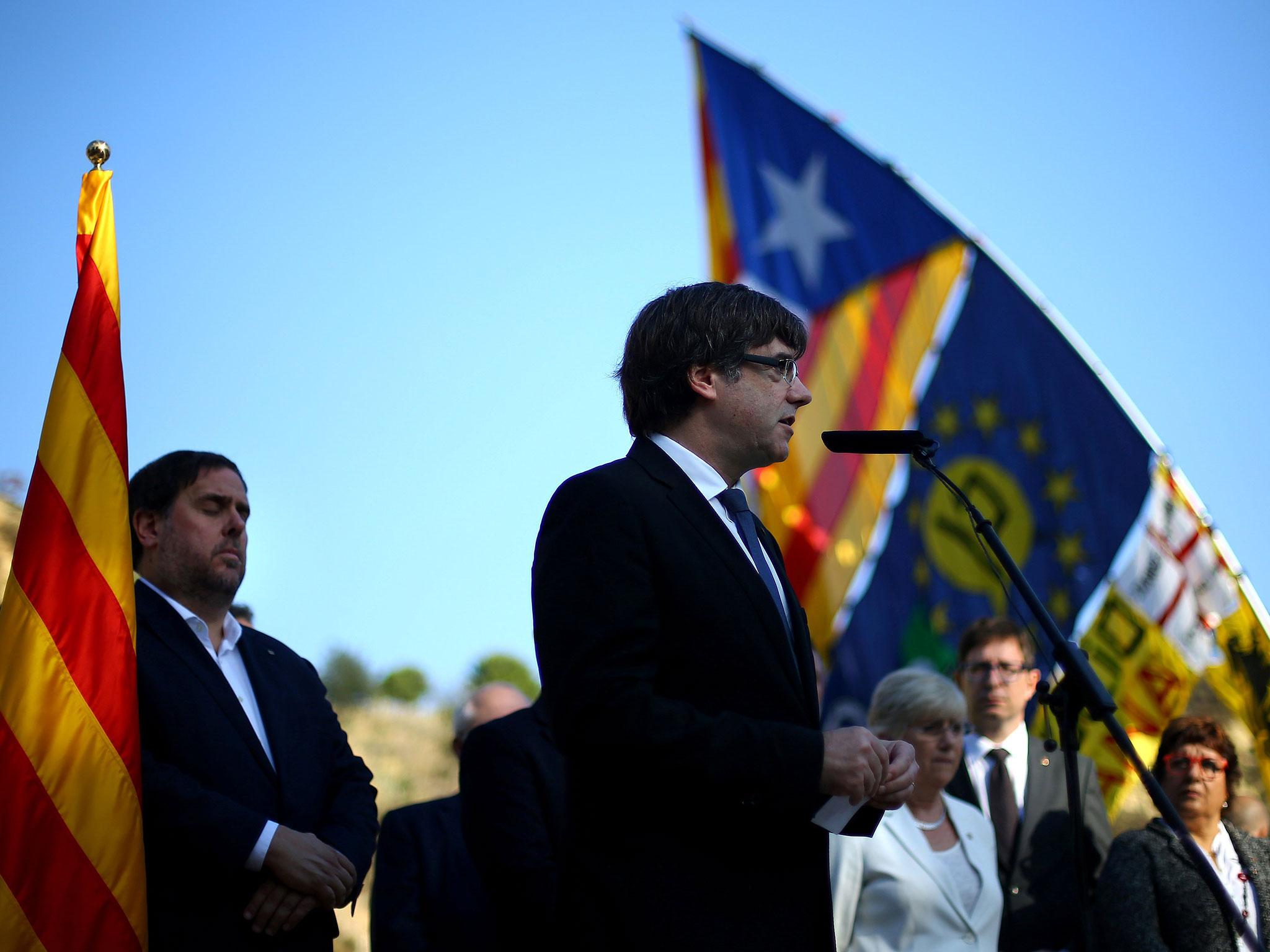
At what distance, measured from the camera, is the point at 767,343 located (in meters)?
2.68

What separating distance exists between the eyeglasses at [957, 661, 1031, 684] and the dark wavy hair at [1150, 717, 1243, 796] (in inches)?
21.7

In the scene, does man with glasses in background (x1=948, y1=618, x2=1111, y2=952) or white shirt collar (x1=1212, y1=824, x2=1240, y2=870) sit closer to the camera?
man with glasses in background (x1=948, y1=618, x2=1111, y2=952)

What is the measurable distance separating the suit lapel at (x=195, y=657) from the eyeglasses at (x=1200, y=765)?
9.98 ft

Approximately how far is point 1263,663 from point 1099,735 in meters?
0.93

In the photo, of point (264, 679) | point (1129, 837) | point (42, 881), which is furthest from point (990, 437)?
point (42, 881)

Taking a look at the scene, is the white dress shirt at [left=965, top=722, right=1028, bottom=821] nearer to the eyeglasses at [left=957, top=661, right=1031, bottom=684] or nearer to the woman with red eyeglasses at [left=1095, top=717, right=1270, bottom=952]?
the eyeglasses at [left=957, top=661, right=1031, bottom=684]

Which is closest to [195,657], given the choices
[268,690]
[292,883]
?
[268,690]

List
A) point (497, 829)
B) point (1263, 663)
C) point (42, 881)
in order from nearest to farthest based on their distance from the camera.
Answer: point (42, 881), point (497, 829), point (1263, 663)

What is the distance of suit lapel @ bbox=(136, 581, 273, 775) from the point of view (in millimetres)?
3395

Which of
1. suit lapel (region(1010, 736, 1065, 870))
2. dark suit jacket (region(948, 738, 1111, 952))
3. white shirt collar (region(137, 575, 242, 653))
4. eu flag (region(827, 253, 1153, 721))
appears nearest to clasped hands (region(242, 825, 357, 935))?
white shirt collar (region(137, 575, 242, 653))

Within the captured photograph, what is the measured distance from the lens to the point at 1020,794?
4688mm

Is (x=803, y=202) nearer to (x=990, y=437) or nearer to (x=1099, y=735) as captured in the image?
(x=990, y=437)

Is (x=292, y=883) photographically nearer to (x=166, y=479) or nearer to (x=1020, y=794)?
(x=166, y=479)

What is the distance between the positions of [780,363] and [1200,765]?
9.06ft
